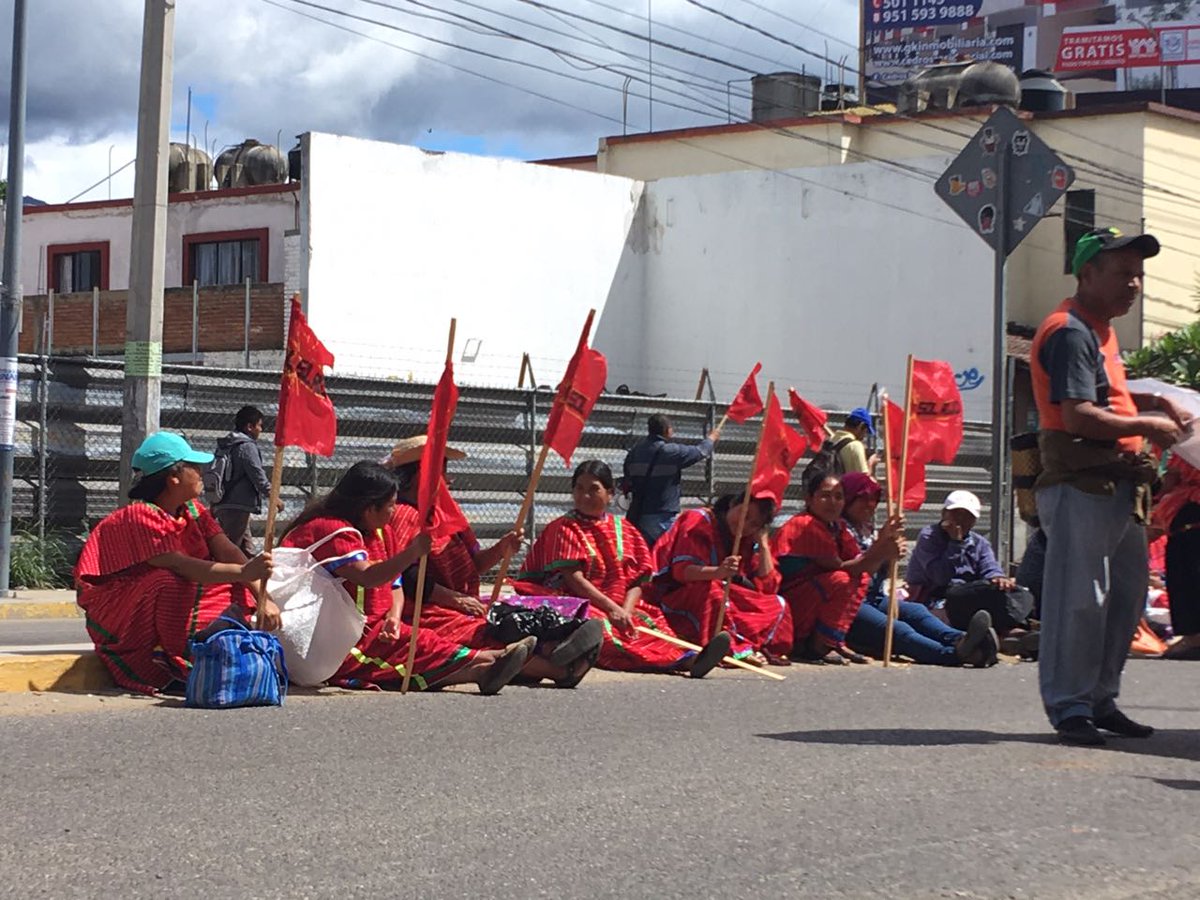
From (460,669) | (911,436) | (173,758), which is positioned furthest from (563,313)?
(173,758)

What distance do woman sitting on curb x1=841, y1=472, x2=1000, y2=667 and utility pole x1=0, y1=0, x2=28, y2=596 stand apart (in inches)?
300

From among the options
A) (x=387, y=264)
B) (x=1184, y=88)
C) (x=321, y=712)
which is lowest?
(x=321, y=712)

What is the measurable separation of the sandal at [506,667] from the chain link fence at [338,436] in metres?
8.88

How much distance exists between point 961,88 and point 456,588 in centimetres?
3044

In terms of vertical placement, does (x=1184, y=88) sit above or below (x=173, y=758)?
above

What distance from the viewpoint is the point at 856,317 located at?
3366cm

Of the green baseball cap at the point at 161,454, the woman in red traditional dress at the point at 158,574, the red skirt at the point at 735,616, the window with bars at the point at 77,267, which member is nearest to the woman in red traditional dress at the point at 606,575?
Answer: the red skirt at the point at 735,616

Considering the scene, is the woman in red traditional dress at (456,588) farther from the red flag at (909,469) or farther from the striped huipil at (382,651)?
the red flag at (909,469)

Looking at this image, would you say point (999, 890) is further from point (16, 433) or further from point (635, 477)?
point (16, 433)

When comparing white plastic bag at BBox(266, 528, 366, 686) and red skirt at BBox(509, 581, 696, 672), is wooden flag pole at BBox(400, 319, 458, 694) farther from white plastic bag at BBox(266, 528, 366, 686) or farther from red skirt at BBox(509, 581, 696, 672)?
red skirt at BBox(509, 581, 696, 672)

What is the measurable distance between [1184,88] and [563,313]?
1949 cm

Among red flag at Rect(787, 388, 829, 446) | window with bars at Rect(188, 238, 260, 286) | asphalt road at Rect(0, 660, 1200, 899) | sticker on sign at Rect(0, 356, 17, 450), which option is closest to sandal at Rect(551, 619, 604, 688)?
asphalt road at Rect(0, 660, 1200, 899)

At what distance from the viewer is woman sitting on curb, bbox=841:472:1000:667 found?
12141 mm

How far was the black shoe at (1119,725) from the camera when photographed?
7742 mm
